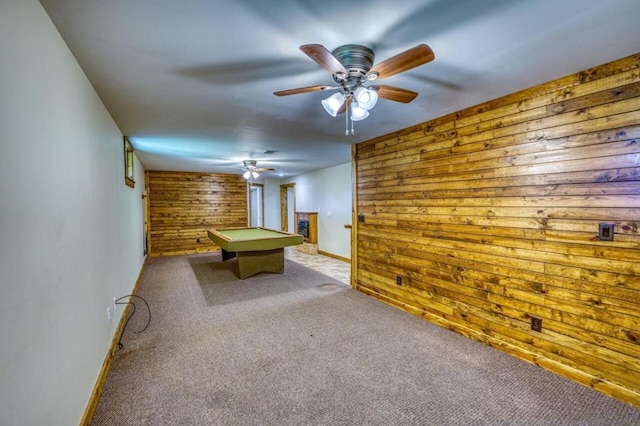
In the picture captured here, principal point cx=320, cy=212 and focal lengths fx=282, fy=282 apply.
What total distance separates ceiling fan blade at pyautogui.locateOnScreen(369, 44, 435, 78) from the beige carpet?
209 cm

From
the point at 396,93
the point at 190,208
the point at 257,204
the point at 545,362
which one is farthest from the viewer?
the point at 257,204

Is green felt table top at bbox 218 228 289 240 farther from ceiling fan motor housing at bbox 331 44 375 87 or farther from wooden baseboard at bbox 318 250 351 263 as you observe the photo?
ceiling fan motor housing at bbox 331 44 375 87

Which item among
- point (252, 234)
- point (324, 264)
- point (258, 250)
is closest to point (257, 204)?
point (252, 234)

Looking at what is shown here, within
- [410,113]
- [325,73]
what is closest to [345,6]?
[325,73]

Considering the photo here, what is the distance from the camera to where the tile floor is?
5258mm

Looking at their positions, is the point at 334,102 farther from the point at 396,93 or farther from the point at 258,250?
the point at 258,250

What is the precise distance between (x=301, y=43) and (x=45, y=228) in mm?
1616

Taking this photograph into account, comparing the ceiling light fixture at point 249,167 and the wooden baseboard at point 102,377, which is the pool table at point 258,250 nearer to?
the ceiling light fixture at point 249,167

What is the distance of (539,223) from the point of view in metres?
2.32

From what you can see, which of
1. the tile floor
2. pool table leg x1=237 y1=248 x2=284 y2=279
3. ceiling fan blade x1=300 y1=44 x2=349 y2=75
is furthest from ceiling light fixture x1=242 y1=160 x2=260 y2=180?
ceiling fan blade x1=300 y1=44 x2=349 y2=75

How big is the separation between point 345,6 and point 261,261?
4.34 metres

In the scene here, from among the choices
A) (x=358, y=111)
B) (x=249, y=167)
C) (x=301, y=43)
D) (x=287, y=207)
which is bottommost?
(x=287, y=207)

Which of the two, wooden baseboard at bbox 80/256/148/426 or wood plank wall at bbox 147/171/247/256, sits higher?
wood plank wall at bbox 147/171/247/256

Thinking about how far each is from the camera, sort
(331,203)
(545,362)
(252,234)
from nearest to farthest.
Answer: (545,362) → (252,234) → (331,203)
